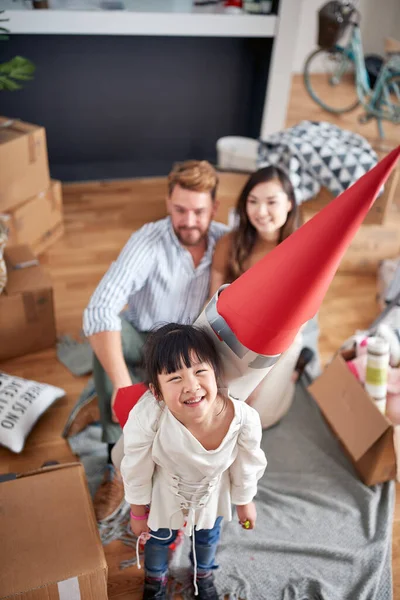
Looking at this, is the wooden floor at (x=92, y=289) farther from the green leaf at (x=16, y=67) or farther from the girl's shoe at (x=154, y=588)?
the green leaf at (x=16, y=67)

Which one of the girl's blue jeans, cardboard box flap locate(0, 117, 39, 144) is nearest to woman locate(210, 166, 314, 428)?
the girl's blue jeans

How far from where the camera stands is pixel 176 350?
3.34 feet

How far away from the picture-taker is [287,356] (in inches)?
71.5

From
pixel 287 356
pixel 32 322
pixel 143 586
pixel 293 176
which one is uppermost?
pixel 293 176

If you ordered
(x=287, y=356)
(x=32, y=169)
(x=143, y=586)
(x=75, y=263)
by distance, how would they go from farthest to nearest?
(x=75, y=263) < (x=32, y=169) < (x=287, y=356) < (x=143, y=586)

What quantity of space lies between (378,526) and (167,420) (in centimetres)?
97

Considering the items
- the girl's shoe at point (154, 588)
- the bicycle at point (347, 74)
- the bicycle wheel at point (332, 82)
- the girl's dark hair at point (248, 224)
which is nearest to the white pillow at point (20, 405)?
the girl's shoe at point (154, 588)

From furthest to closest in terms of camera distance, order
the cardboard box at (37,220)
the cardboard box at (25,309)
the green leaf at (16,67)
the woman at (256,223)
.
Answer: the cardboard box at (37,220)
the green leaf at (16,67)
the cardboard box at (25,309)
the woman at (256,223)

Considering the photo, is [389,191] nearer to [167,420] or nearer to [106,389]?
[106,389]

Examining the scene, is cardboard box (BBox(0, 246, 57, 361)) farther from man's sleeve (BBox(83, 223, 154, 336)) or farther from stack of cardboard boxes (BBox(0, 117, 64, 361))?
man's sleeve (BBox(83, 223, 154, 336))

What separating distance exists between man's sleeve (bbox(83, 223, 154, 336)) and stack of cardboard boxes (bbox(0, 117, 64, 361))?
53 centimetres

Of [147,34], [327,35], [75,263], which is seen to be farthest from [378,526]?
[327,35]

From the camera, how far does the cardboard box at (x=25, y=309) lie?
2.10 meters

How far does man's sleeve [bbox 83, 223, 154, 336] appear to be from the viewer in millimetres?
1596
